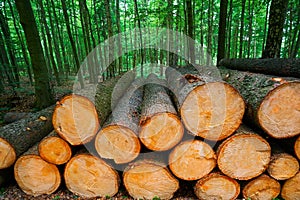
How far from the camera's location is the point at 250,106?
7.70ft

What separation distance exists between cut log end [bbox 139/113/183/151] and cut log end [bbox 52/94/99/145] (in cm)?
73

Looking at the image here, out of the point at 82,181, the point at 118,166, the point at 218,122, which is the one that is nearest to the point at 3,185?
the point at 82,181

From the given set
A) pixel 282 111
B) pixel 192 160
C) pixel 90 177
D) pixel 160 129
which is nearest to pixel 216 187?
pixel 192 160

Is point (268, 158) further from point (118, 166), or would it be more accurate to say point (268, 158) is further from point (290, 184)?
point (118, 166)

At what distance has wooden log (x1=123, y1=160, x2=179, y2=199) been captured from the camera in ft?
8.02

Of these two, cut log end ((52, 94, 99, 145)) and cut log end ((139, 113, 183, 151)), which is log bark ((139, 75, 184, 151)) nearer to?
cut log end ((139, 113, 183, 151))

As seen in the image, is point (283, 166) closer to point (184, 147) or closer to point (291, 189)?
point (291, 189)

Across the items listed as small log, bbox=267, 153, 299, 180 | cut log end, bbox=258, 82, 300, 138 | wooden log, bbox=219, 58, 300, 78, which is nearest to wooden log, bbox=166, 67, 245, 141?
cut log end, bbox=258, 82, 300, 138

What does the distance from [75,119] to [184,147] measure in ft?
5.15

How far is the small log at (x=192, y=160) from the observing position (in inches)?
92.5

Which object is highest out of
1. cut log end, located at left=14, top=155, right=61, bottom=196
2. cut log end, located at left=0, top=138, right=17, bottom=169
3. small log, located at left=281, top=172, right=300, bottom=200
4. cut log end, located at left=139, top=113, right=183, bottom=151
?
cut log end, located at left=139, top=113, right=183, bottom=151

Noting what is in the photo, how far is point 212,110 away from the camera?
2279 millimetres

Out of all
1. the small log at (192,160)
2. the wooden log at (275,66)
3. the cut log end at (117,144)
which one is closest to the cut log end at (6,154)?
the cut log end at (117,144)

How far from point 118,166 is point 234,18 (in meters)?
15.7
